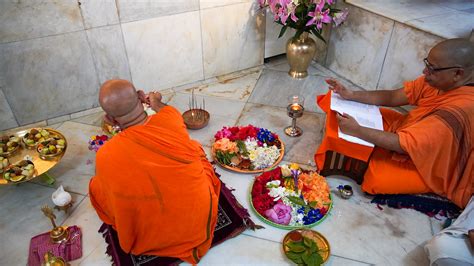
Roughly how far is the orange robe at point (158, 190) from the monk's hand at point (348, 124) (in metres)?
0.90

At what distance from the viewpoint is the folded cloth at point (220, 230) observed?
189 centimetres

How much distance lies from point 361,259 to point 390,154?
2.25 feet

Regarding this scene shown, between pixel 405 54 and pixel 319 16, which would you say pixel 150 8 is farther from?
pixel 405 54

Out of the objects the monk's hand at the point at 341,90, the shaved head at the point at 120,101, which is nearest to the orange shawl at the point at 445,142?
the monk's hand at the point at 341,90

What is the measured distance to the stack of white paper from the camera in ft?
6.94

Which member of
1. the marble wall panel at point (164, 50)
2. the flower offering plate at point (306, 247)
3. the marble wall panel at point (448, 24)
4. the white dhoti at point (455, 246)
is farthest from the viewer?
the marble wall panel at point (164, 50)

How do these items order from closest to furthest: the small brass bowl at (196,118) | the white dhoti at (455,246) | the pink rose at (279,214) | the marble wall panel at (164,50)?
1. the white dhoti at (455,246)
2. the pink rose at (279,214)
3. the small brass bowl at (196,118)
4. the marble wall panel at (164,50)

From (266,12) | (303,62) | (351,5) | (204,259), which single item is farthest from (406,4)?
(204,259)

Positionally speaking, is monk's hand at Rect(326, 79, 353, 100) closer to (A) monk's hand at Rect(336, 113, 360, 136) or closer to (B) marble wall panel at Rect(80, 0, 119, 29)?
(A) monk's hand at Rect(336, 113, 360, 136)

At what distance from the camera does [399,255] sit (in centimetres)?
194

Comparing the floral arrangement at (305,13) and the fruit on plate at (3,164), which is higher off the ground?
the floral arrangement at (305,13)

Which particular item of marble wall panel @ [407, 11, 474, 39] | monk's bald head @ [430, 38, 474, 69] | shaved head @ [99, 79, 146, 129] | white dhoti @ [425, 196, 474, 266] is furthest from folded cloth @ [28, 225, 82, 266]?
marble wall panel @ [407, 11, 474, 39]

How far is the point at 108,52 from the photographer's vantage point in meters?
2.94

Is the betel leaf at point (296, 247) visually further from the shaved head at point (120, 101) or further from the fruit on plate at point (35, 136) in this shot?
the fruit on plate at point (35, 136)
